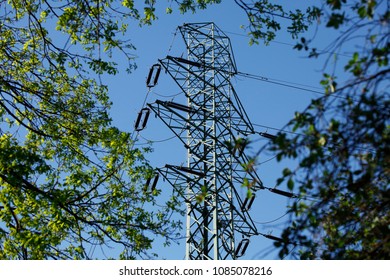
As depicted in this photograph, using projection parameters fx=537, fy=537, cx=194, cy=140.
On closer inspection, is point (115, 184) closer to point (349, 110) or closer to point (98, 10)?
point (98, 10)

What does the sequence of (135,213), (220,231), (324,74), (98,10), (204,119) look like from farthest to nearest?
1. (204,119)
2. (220,231)
3. (135,213)
4. (98,10)
5. (324,74)

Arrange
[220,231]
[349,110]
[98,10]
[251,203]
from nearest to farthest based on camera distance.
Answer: [349,110], [98,10], [220,231], [251,203]

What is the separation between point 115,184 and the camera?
9.55 m

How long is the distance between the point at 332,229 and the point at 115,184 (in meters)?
6.50

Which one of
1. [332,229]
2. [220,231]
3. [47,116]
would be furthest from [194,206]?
[332,229]

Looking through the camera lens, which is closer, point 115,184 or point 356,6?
point 356,6

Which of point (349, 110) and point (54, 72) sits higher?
point (54, 72)

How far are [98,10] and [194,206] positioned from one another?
168 inches

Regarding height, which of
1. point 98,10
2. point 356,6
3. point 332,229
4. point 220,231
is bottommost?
point 332,229

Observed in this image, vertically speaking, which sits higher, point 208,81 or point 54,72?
point 208,81

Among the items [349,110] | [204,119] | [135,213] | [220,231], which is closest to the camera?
[349,110]

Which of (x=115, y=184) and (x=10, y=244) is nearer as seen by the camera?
(x=10, y=244)

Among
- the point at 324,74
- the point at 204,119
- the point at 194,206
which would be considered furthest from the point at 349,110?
the point at 204,119

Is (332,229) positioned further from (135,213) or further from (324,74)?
(135,213)
